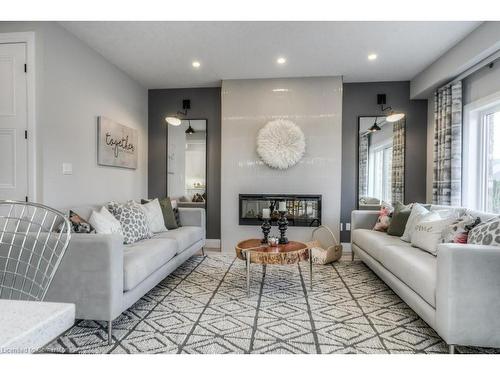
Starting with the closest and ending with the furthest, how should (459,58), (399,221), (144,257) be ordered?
(144,257), (459,58), (399,221)

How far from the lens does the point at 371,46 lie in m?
3.40

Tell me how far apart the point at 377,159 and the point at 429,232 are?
2150mm

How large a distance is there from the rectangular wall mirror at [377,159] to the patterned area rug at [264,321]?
5.49 ft

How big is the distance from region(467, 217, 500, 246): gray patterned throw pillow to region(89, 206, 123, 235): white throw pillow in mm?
2886

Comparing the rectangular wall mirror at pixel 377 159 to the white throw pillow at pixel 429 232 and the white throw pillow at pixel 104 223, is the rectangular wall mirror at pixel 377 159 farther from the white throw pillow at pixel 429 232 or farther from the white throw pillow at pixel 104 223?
the white throw pillow at pixel 104 223

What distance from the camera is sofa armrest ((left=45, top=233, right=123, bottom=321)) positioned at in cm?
194

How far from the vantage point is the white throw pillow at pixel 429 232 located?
2.59 m

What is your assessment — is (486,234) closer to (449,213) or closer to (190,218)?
(449,213)

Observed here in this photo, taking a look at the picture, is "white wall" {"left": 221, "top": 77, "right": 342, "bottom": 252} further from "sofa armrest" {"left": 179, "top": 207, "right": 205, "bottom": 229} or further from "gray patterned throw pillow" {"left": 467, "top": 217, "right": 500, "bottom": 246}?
"gray patterned throw pillow" {"left": 467, "top": 217, "right": 500, "bottom": 246}

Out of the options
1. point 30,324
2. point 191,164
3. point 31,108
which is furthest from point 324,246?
point 30,324

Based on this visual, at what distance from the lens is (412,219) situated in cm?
316

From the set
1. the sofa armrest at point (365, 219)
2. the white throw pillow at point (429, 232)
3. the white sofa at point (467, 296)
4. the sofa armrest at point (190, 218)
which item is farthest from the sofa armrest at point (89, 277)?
the sofa armrest at point (365, 219)

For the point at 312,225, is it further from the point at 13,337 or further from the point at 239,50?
the point at 13,337

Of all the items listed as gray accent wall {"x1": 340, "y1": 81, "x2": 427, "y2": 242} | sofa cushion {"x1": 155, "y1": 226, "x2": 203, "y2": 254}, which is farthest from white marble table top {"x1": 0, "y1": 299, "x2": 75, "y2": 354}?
gray accent wall {"x1": 340, "y1": 81, "x2": 427, "y2": 242}
